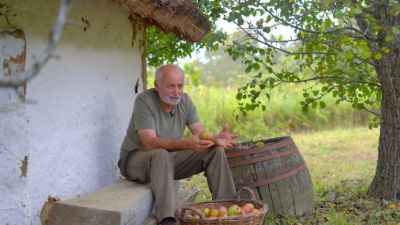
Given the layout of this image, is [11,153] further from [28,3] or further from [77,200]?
[28,3]

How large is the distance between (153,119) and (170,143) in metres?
0.28

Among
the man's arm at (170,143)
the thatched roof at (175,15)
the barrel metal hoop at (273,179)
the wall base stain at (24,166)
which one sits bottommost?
the barrel metal hoop at (273,179)

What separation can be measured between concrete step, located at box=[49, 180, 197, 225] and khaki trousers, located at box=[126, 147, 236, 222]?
0.33ft

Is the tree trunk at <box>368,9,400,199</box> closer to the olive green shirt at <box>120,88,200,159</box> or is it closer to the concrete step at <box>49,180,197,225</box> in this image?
the olive green shirt at <box>120,88,200,159</box>

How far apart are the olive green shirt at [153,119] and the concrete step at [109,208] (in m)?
0.36

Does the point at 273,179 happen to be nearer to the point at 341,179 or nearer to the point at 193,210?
the point at 193,210

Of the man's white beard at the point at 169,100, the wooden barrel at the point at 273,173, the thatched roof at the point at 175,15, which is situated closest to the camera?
the thatched roof at the point at 175,15

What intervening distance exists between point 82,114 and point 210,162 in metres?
0.96

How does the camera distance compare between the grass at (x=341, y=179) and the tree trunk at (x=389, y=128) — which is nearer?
the grass at (x=341, y=179)

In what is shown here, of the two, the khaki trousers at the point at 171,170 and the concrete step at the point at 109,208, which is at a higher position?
the khaki trousers at the point at 171,170

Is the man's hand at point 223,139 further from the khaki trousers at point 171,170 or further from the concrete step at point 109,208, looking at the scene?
the concrete step at point 109,208

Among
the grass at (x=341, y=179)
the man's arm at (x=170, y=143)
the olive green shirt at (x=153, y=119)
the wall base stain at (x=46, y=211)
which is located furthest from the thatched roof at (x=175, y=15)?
the grass at (x=341, y=179)

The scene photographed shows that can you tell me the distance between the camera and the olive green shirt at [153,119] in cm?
411

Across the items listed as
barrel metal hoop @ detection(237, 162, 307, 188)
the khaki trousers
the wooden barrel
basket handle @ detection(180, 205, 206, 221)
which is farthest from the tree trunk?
basket handle @ detection(180, 205, 206, 221)
